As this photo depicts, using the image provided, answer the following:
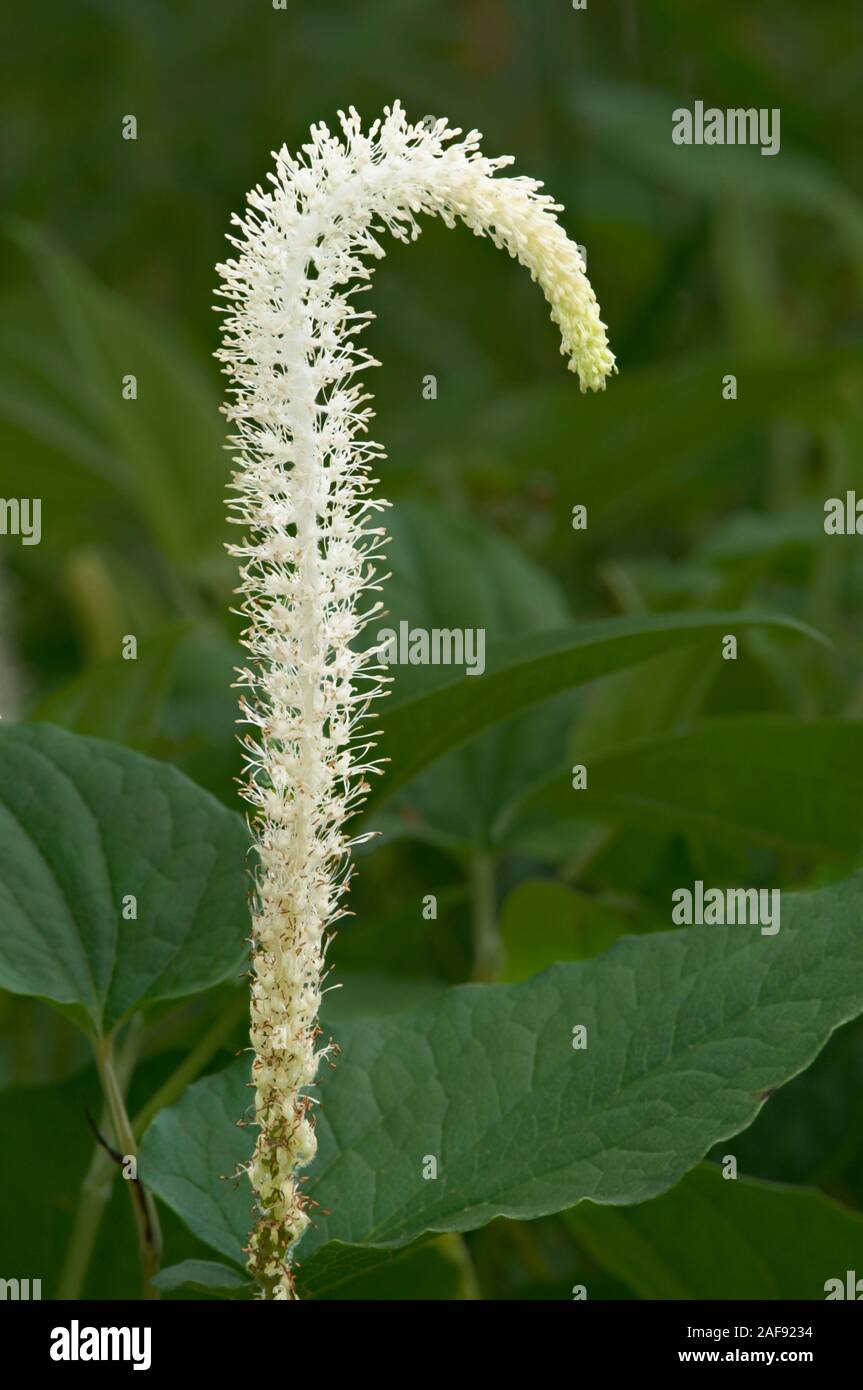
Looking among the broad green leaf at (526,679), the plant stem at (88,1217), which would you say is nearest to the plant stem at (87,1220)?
the plant stem at (88,1217)

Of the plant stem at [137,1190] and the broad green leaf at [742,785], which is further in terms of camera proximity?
the broad green leaf at [742,785]

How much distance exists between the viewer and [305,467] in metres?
0.31

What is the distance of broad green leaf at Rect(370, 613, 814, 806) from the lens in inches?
15.4

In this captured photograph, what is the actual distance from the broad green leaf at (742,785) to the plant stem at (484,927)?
0.03 m

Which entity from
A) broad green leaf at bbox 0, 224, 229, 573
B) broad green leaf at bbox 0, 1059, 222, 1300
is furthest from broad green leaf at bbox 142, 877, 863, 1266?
broad green leaf at bbox 0, 224, 229, 573

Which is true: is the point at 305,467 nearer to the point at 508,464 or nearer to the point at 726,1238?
the point at 726,1238

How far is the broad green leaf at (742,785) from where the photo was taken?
0.47m

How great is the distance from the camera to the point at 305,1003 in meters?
0.30

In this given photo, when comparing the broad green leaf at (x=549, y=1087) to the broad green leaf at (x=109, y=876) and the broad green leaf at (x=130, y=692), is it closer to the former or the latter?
the broad green leaf at (x=109, y=876)

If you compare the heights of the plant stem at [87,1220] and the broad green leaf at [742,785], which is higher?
A: the broad green leaf at [742,785]

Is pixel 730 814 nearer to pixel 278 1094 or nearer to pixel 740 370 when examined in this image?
pixel 278 1094

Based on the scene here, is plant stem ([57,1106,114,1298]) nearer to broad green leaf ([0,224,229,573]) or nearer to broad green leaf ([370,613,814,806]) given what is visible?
broad green leaf ([370,613,814,806])
